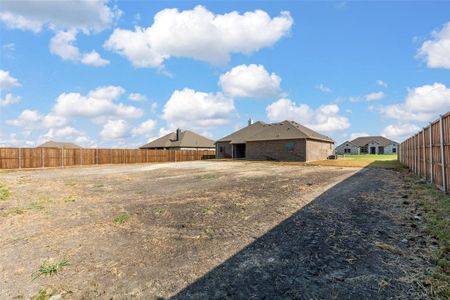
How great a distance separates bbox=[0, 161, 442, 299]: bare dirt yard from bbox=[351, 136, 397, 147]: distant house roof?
78.0 m

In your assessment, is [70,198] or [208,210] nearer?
[208,210]

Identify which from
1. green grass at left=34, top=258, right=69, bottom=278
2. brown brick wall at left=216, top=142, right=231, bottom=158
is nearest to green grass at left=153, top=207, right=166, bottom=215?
green grass at left=34, top=258, right=69, bottom=278

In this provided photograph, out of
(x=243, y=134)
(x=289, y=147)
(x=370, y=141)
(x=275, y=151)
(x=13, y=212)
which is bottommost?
(x=13, y=212)

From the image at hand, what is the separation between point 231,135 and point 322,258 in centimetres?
3861

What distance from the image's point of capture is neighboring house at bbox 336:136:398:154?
73.6 m

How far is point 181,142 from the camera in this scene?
47125 millimetres

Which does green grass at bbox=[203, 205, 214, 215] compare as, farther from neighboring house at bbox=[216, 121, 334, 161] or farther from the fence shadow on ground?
neighboring house at bbox=[216, 121, 334, 161]

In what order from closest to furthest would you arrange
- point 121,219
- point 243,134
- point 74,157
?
point 121,219
point 74,157
point 243,134

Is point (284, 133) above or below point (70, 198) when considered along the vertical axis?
above

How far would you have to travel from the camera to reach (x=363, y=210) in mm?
6305

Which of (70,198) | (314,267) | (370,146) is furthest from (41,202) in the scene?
(370,146)

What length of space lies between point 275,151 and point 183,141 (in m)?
20.8

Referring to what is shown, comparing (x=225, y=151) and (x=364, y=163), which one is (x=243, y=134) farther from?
(x=364, y=163)

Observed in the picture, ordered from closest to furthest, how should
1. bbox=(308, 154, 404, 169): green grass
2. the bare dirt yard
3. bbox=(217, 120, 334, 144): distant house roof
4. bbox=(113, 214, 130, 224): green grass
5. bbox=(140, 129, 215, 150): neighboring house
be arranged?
the bare dirt yard < bbox=(113, 214, 130, 224): green grass < bbox=(308, 154, 404, 169): green grass < bbox=(217, 120, 334, 144): distant house roof < bbox=(140, 129, 215, 150): neighboring house
